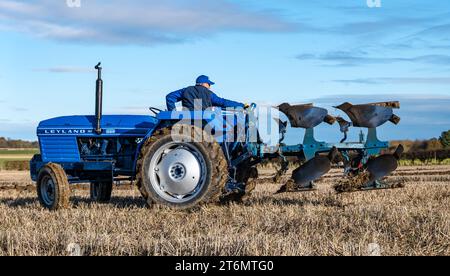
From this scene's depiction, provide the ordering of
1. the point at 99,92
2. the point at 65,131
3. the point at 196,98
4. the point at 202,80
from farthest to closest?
the point at 65,131, the point at 99,92, the point at 202,80, the point at 196,98

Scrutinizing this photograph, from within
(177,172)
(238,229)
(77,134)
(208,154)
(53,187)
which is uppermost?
(77,134)

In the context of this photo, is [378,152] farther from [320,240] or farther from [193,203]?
[320,240]

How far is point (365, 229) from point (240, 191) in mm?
2878

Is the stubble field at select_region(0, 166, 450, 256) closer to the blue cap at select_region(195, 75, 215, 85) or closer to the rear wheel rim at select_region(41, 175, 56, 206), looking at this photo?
the rear wheel rim at select_region(41, 175, 56, 206)

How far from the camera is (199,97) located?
9719mm

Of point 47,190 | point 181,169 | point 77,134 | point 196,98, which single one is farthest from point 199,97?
point 47,190

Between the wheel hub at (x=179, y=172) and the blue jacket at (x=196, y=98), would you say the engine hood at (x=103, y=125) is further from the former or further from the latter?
the wheel hub at (x=179, y=172)

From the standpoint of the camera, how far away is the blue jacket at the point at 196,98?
9727 millimetres

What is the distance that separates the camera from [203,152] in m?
9.25

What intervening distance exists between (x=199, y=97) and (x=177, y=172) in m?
1.07

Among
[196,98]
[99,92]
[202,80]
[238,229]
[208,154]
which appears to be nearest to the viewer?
[238,229]

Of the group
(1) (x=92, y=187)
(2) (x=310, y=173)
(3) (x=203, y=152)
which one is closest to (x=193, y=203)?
(3) (x=203, y=152)

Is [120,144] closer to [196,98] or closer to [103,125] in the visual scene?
[103,125]
